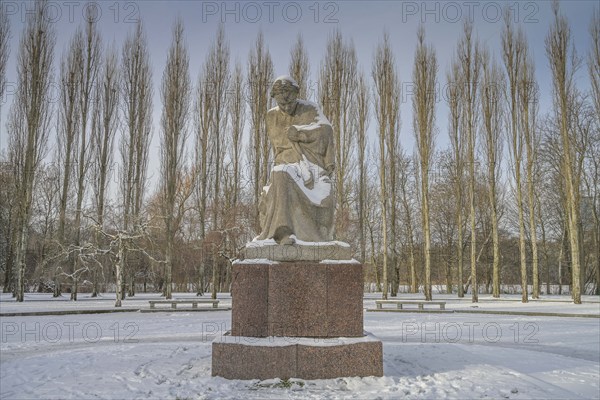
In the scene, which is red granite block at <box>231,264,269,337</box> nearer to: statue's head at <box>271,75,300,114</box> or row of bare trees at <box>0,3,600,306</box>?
statue's head at <box>271,75,300,114</box>

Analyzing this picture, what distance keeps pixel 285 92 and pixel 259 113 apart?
1928cm

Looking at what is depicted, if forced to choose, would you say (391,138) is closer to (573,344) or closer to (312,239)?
(573,344)

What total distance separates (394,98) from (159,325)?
18372mm

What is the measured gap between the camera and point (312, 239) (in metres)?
5.47

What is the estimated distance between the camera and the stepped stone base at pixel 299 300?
5004 millimetres

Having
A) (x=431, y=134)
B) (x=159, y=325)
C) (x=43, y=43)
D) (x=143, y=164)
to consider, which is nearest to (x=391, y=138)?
(x=431, y=134)

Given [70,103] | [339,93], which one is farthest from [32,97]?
[339,93]

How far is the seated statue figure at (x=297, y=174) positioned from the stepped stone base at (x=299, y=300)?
0.46 meters

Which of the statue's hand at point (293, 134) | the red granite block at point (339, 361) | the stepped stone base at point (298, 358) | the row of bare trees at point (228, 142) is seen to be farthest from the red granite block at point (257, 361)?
the row of bare trees at point (228, 142)

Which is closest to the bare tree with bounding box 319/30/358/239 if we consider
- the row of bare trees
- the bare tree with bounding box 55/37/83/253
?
the row of bare trees

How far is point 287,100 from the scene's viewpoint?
19.5ft

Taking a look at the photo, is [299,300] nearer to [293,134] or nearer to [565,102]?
[293,134]

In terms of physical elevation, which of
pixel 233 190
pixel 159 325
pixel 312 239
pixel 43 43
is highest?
pixel 43 43

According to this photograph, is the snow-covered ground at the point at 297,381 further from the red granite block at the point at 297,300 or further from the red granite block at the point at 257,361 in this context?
the red granite block at the point at 297,300
